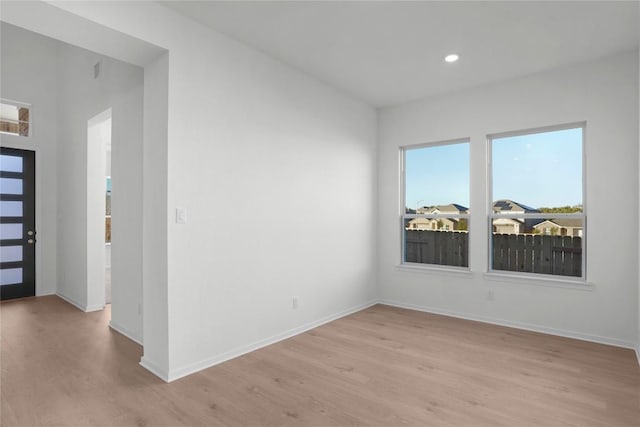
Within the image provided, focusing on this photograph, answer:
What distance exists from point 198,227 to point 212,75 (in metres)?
1.34

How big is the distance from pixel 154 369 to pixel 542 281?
4054 mm

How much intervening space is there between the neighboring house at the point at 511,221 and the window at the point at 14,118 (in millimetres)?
6926

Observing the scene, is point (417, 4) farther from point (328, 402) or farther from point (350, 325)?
point (350, 325)

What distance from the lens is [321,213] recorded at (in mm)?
4230

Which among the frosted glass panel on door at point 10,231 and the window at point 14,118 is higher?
the window at point 14,118

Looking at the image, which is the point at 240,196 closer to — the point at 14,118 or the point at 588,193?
the point at 588,193

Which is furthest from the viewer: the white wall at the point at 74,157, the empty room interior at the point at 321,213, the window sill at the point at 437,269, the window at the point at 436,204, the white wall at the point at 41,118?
the white wall at the point at 41,118

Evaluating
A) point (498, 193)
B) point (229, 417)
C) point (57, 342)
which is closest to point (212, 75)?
point (229, 417)

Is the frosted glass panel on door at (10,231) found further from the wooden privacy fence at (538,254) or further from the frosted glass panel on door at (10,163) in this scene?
the wooden privacy fence at (538,254)

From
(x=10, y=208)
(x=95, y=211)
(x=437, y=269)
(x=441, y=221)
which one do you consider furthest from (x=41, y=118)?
(x=437, y=269)

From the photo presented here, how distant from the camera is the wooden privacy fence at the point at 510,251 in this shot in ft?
12.8

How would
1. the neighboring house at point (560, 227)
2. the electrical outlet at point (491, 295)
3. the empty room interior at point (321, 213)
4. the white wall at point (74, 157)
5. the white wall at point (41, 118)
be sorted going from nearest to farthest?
the empty room interior at point (321, 213) < the white wall at point (74, 157) < the neighboring house at point (560, 227) < the electrical outlet at point (491, 295) < the white wall at point (41, 118)

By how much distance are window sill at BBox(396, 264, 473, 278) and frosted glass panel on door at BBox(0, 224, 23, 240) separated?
5.76m

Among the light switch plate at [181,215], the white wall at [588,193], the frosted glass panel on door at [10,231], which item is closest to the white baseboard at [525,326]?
the white wall at [588,193]
